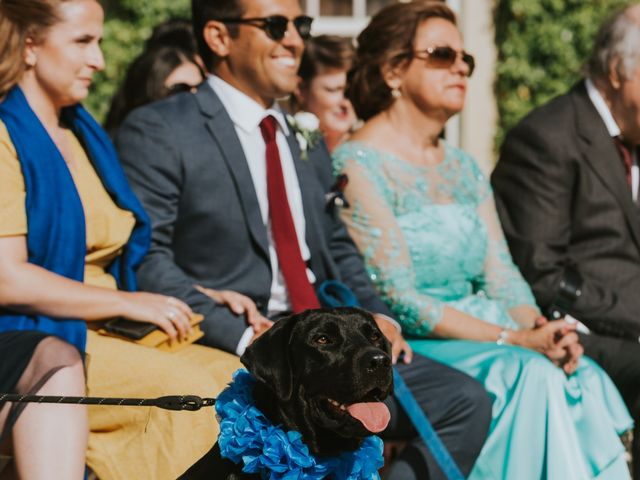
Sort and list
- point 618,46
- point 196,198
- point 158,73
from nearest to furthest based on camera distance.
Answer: point 196,198, point 618,46, point 158,73

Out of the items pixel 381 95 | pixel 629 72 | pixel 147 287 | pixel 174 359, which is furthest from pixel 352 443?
pixel 629 72

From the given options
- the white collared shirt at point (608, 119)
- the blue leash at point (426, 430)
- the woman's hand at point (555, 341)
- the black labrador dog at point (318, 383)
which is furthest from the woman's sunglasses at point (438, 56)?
the black labrador dog at point (318, 383)

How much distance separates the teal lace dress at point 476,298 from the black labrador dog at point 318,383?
1.29 metres

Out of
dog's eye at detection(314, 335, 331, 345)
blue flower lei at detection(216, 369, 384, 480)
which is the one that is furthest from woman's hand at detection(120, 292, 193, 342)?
dog's eye at detection(314, 335, 331, 345)

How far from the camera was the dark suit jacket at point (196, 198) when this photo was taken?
15.0 ft

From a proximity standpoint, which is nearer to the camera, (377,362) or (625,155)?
(377,362)

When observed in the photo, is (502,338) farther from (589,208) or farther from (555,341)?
(589,208)

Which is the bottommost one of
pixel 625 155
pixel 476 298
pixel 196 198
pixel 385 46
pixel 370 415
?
pixel 476 298

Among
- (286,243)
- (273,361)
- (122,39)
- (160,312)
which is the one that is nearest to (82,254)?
(160,312)

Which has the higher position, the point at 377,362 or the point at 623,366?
the point at 377,362

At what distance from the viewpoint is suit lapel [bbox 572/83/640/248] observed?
5566mm

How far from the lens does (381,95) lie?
17.7 feet

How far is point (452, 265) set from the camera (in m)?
5.12

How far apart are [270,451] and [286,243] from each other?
155 cm
